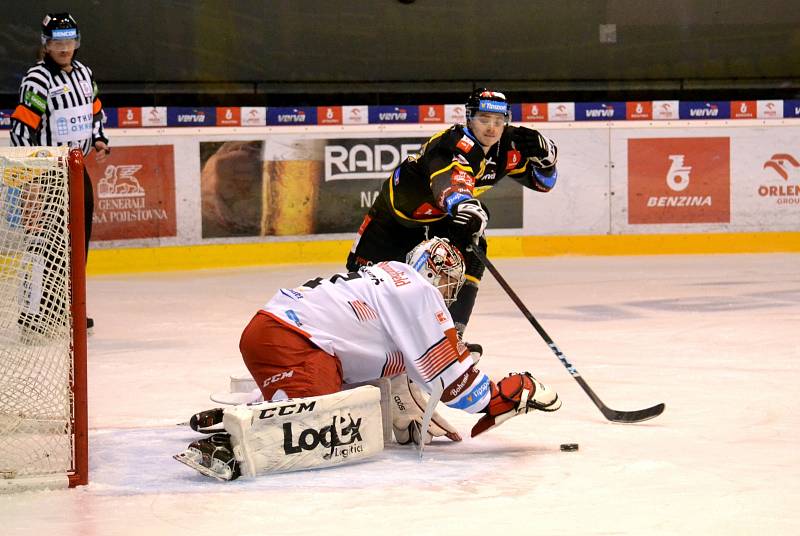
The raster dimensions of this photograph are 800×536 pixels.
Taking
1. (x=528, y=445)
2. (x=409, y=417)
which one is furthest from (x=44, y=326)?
(x=528, y=445)

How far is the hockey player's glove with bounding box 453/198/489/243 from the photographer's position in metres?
3.96

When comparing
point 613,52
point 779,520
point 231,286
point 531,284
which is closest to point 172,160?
point 231,286

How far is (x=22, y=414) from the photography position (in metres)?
3.20

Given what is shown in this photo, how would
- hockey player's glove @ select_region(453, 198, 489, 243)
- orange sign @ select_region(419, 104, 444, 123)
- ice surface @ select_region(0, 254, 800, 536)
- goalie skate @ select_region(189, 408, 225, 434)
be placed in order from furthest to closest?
orange sign @ select_region(419, 104, 444, 123) < hockey player's glove @ select_region(453, 198, 489, 243) < goalie skate @ select_region(189, 408, 225, 434) < ice surface @ select_region(0, 254, 800, 536)

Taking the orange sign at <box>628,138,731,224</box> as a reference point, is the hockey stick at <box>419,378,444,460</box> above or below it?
below

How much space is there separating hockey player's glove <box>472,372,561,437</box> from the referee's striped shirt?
268cm

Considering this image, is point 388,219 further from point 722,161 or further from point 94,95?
point 722,161

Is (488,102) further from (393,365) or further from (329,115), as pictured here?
(329,115)

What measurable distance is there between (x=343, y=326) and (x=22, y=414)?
2.61ft

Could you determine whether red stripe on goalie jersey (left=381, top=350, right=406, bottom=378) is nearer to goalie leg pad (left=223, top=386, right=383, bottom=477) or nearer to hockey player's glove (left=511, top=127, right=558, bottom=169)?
goalie leg pad (left=223, top=386, right=383, bottom=477)

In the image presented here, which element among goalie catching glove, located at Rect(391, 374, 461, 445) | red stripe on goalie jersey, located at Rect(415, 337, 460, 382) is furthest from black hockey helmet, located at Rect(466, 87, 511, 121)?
red stripe on goalie jersey, located at Rect(415, 337, 460, 382)

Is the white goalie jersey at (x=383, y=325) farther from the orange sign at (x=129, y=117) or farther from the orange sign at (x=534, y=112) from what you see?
the orange sign at (x=534, y=112)

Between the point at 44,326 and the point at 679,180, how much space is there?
6144 millimetres

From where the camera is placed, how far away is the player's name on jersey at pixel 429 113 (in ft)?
26.3
